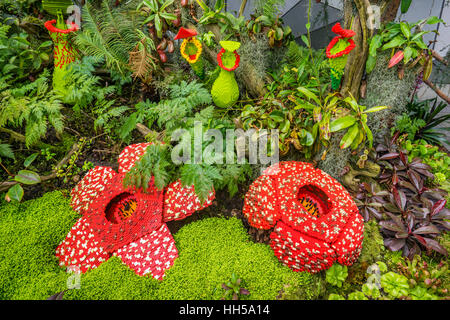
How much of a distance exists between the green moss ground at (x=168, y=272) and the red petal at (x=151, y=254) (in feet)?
0.16

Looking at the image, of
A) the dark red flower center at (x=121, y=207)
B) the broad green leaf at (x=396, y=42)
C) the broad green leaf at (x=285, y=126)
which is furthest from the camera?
the broad green leaf at (x=285, y=126)

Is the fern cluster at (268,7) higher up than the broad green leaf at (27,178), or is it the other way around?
the fern cluster at (268,7)

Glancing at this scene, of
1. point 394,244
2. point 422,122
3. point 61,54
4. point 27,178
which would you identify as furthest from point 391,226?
point 61,54

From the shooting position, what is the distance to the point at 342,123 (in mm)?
2207

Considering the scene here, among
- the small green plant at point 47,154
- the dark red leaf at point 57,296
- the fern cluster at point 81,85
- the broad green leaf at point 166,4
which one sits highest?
the broad green leaf at point 166,4

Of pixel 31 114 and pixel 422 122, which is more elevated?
pixel 31 114

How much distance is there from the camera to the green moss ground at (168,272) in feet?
6.05

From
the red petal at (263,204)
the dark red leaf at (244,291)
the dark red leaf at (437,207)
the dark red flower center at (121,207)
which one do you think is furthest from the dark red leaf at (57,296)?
the dark red leaf at (437,207)

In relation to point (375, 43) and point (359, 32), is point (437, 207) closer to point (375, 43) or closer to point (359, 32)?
point (375, 43)

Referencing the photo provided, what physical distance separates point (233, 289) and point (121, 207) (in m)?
1.28

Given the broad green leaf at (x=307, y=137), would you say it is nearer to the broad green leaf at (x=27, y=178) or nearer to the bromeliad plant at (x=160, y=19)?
the bromeliad plant at (x=160, y=19)

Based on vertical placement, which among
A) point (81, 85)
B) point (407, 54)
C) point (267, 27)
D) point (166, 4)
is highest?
point (166, 4)

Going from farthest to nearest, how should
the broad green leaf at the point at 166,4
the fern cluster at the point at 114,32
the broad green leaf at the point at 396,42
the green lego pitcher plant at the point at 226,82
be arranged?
the fern cluster at the point at 114,32 → the broad green leaf at the point at 166,4 → the green lego pitcher plant at the point at 226,82 → the broad green leaf at the point at 396,42
